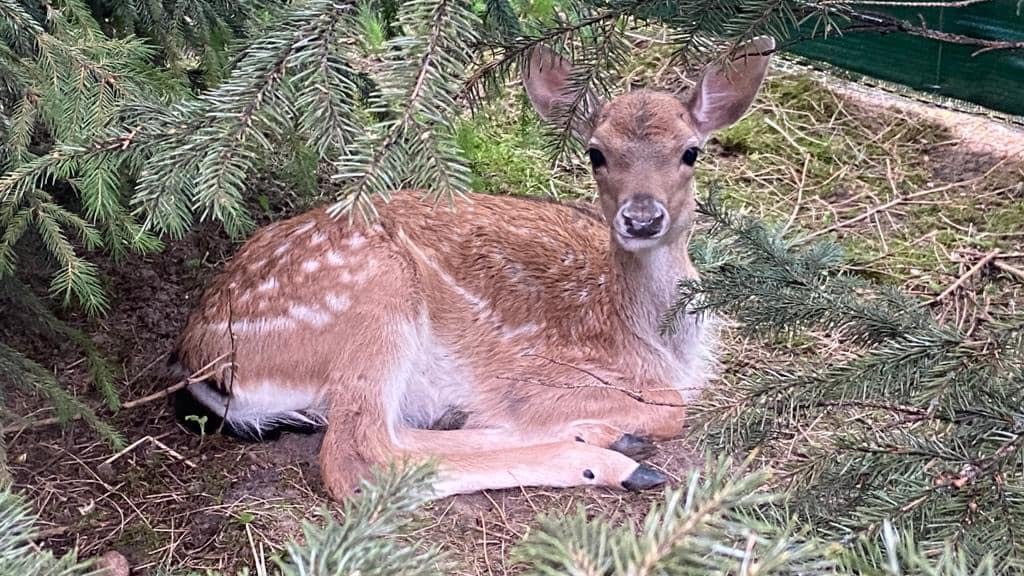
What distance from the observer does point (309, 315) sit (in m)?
3.48

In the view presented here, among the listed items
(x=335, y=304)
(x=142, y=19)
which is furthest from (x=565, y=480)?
(x=142, y=19)

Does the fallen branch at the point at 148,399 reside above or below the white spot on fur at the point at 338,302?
below

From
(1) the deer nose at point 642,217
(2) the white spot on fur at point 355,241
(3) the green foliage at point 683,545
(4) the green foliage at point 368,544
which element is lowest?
(2) the white spot on fur at point 355,241

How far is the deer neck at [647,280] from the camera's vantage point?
3.49 metres

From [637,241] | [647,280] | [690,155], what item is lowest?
[647,280]

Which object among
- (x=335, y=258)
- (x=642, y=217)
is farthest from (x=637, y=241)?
(x=335, y=258)

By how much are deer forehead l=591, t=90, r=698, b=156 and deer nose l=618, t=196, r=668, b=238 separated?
204mm

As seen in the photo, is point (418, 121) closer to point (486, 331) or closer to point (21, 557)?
point (21, 557)

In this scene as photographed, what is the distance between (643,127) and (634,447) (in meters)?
1.16

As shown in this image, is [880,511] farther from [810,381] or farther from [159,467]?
[159,467]

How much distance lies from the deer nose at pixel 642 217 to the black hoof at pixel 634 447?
0.85 m

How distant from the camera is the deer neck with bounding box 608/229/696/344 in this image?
3.49 metres

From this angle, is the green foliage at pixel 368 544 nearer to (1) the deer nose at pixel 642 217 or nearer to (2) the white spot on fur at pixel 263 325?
(1) the deer nose at pixel 642 217

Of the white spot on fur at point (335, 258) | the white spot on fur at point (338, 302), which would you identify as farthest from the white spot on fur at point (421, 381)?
the white spot on fur at point (335, 258)
